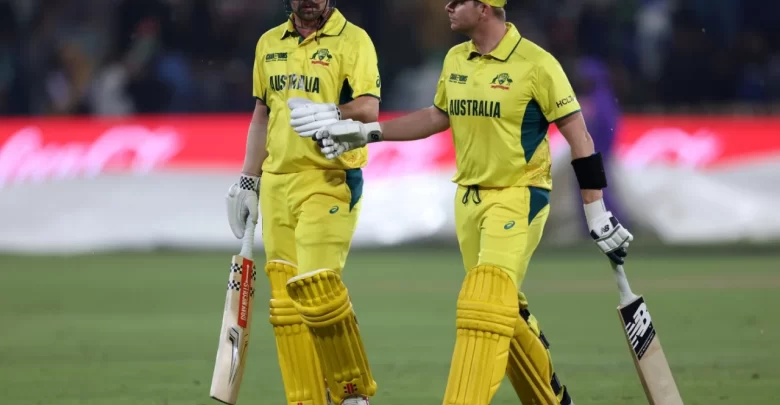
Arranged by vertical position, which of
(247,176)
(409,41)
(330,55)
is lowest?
(247,176)

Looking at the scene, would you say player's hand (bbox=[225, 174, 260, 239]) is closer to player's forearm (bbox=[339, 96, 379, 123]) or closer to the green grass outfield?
player's forearm (bbox=[339, 96, 379, 123])

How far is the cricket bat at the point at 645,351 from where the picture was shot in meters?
6.09

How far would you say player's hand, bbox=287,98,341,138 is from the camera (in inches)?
232

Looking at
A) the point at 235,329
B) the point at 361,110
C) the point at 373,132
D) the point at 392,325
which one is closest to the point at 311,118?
the point at 373,132

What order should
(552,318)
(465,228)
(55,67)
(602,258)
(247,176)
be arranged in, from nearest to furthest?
(465,228) < (247,176) < (552,318) < (602,258) < (55,67)

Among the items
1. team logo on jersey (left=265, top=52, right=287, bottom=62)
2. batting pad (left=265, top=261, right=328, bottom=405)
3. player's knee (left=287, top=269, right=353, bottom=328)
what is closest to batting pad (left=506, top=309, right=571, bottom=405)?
player's knee (left=287, top=269, right=353, bottom=328)

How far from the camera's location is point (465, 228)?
604 cm

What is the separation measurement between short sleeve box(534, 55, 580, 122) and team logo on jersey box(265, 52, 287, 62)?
4.14 feet

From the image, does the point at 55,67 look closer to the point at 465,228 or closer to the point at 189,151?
the point at 189,151

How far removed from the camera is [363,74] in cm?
634

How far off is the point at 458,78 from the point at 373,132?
1.48ft

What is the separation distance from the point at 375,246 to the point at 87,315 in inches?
201

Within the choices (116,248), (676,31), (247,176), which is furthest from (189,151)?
(247,176)

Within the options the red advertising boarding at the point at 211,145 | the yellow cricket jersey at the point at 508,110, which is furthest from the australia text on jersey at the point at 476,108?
the red advertising boarding at the point at 211,145
